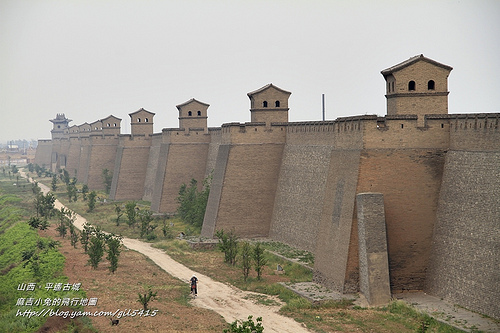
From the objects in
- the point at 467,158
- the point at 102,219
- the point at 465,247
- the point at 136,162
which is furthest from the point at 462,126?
the point at 136,162

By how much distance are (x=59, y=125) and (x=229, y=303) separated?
78.7m

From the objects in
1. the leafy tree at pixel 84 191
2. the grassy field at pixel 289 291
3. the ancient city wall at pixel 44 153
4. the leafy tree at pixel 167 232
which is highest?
the ancient city wall at pixel 44 153

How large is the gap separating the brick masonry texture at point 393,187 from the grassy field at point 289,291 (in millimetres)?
1280

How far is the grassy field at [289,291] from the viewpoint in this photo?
17203 millimetres

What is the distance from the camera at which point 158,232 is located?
119 feet

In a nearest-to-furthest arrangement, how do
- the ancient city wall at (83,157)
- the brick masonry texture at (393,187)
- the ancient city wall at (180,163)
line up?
the brick masonry texture at (393,187)
the ancient city wall at (180,163)
the ancient city wall at (83,157)

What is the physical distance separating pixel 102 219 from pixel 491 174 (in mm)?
29086

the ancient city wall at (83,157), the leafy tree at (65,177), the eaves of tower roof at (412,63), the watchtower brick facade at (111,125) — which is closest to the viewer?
the eaves of tower roof at (412,63)

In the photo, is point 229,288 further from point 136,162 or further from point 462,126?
point 136,162

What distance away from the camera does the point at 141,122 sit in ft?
173

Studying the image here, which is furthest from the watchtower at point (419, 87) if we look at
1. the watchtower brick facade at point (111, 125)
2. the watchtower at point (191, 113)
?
the watchtower brick facade at point (111, 125)

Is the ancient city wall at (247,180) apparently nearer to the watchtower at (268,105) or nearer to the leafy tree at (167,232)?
the watchtower at (268,105)

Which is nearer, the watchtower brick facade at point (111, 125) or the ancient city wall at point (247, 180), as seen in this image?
the ancient city wall at point (247, 180)

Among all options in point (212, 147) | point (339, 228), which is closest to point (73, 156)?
point (212, 147)
